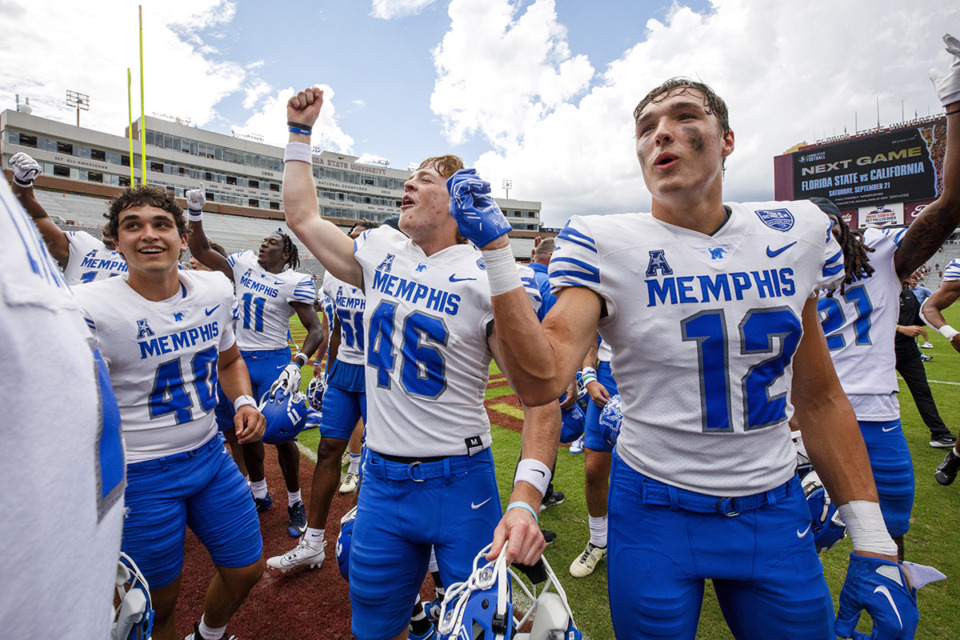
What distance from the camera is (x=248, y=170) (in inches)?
2063

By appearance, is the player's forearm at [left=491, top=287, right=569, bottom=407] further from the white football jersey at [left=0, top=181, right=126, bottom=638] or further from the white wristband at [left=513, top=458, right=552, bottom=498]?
the white football jersey at [left=0, top=181, right=126, bottom=638]

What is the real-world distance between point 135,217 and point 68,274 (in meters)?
3.71

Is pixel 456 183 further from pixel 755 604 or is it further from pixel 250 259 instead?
pixel 250 259

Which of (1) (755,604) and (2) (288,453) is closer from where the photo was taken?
(1) (755,604)

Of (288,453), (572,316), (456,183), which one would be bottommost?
(288,453)

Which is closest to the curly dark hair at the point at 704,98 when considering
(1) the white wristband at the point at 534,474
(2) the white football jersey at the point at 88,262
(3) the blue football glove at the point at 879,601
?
(1) the white wristband at the point at 534,474

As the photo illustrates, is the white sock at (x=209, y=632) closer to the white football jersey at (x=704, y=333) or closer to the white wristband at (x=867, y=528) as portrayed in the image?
the white football jersey at (x=704, y=333)

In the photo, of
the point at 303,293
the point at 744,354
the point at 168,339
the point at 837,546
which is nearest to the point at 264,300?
the point at 303,293

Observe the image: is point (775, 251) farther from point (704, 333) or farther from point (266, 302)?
point (266, 302)

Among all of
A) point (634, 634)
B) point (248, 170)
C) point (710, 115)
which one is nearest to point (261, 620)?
point (634, 634)

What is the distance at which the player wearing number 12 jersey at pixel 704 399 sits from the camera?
144cm

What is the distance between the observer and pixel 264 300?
509 centimetres

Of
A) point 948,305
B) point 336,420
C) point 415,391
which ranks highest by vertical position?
point 948,305

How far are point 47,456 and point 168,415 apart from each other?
7.04 ft
